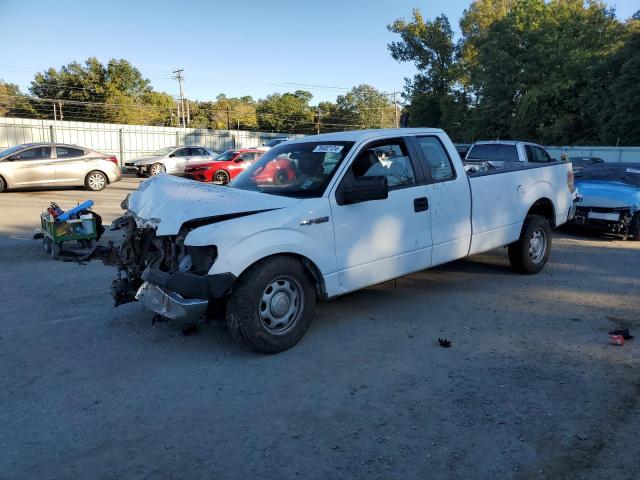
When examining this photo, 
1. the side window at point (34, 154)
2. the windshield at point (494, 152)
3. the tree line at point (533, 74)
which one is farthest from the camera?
the tree line at point (533, 74)

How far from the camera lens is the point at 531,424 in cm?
320

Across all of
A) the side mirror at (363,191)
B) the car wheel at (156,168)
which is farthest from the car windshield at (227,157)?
the side mirror at (363,191)

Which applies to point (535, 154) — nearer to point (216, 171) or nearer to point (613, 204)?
point (613, 204)

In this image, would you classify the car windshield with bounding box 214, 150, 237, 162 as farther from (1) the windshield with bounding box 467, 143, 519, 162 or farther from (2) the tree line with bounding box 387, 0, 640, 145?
(2) the tree line with bounding box 387, 0, 640, 145

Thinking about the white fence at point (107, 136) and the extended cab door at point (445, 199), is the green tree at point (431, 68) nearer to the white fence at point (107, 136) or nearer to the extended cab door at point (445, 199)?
the white fence at point (107, 136)

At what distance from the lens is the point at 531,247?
6.73m

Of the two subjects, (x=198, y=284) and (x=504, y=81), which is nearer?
(x=198, y=284)

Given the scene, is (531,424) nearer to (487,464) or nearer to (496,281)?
(487,464)

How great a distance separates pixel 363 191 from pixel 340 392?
1.74 m

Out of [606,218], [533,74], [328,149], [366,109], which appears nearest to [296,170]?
[328,149]

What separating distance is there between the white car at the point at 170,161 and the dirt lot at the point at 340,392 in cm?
1810

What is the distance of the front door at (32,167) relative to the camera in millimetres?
15547

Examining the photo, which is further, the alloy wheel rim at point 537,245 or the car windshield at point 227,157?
the car windshield at point 227,157

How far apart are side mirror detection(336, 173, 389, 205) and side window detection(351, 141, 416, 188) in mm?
301
